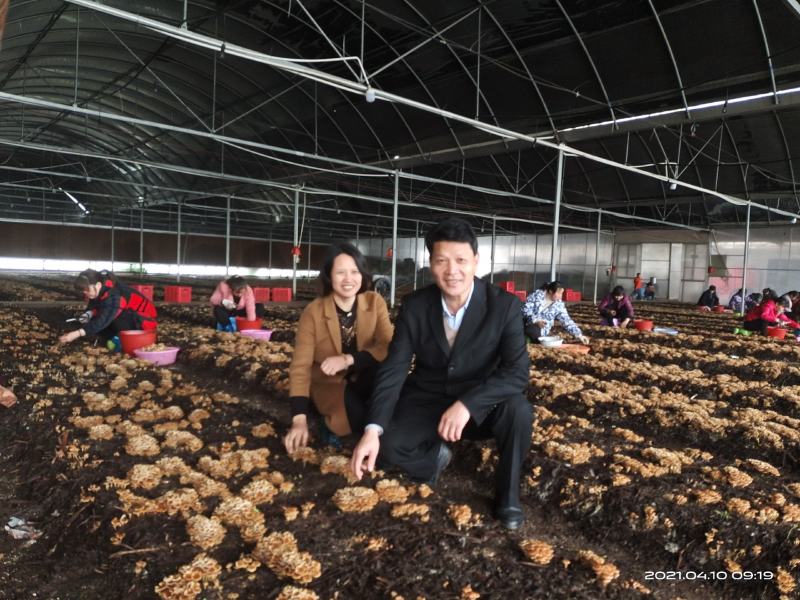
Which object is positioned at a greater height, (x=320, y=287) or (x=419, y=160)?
(x=419, y=160)

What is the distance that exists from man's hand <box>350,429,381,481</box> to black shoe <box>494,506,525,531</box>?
2.14 feet

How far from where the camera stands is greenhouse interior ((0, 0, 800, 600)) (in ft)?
6.86

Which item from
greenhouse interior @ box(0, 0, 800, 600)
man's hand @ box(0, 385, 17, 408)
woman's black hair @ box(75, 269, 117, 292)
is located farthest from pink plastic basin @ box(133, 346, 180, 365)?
man's hand @ box(0, 385, 17, 408)

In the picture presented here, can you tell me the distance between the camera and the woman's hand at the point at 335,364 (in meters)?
2.72

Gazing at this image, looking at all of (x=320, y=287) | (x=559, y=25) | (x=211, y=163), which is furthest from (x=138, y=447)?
(x=211, y=163)

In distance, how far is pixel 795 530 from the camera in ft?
7.36

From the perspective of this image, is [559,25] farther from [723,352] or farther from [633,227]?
[633,227]

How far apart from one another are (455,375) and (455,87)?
9.96 metres

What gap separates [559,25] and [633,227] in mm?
16148

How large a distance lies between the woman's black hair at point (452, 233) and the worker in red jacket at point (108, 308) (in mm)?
4307

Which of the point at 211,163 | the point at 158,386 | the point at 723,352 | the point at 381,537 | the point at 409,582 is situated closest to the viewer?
the point at 409,582

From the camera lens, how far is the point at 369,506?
2422 millimetres

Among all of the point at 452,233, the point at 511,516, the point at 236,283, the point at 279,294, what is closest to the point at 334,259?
the point at 452,233

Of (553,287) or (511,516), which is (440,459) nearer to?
(511,516)
